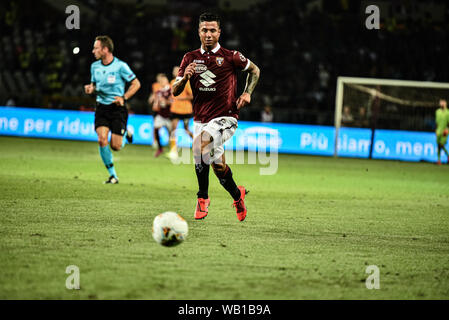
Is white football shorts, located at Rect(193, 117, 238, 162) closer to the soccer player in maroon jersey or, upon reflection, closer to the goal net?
the soccer player in maroon jersey

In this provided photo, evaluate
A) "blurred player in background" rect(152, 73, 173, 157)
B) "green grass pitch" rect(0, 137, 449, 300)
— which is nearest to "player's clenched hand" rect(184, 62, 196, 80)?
"green grass pitch" rect(0, 137, 449, 300)

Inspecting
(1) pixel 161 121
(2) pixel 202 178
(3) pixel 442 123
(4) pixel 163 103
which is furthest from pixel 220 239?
(3) pixel 442 123

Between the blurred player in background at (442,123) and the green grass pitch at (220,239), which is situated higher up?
the blurred player in background at (442,123)

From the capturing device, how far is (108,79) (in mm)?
12203

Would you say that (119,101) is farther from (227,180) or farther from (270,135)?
(270,135)

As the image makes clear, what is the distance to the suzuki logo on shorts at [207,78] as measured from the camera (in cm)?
835

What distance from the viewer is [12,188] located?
11016 millimetres

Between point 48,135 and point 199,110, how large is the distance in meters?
18.7

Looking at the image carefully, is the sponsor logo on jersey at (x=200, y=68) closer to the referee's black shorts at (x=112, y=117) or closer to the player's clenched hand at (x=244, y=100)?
the player's clenched hand at (x=244, y=100)

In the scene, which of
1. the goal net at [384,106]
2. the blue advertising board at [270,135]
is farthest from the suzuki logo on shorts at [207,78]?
the goal net at [384,106]

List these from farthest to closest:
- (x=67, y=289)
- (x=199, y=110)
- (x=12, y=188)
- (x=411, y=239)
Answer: (x=12, y=188)
(x=199, y=110)
(x=411, y=239)
(x=67, y=289)

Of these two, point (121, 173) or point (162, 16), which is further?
point (162, 16)
